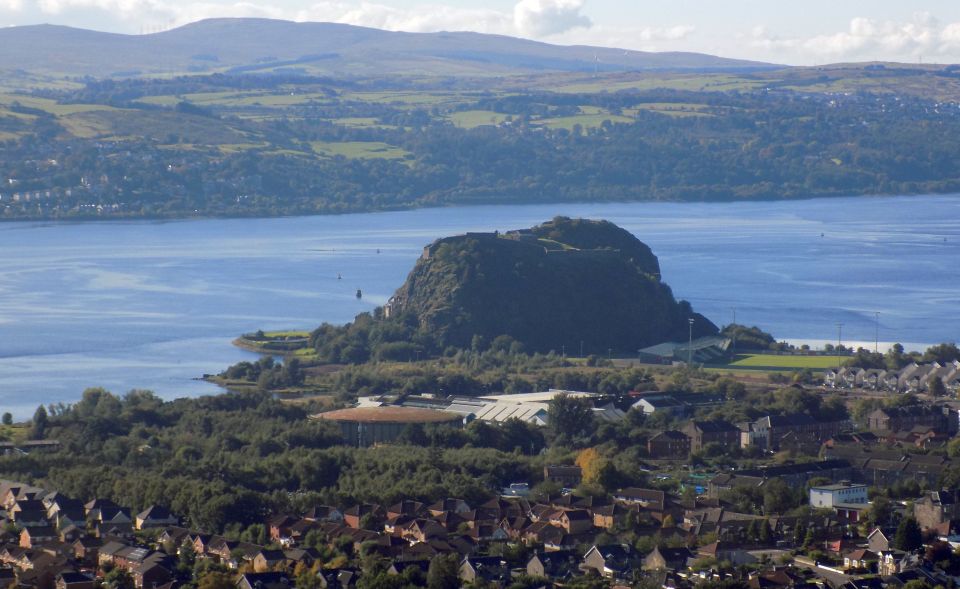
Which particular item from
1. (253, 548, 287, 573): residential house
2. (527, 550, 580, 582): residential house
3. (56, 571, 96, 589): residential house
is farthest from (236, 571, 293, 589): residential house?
(527, 550, 580, 582): residential house

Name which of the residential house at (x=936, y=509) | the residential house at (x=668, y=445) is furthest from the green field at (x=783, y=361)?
the residential house at (x=936, y=509)

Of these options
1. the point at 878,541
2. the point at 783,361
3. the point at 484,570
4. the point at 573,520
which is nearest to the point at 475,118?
the point at 783,361

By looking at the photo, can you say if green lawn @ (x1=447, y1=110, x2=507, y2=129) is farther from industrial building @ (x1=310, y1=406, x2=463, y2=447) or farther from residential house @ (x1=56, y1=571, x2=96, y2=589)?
residential house @ (x1=56, y1=571, x2=96, y2=589)

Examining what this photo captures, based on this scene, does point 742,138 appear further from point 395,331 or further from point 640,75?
point 395,331

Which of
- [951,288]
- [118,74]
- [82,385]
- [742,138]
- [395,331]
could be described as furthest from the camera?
[118,74]

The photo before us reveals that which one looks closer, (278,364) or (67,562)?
(67,562)

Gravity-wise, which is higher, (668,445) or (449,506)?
(449,506)

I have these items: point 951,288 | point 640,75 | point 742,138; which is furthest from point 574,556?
point 640,75

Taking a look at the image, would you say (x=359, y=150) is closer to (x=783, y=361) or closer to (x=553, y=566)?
(x=783, y=361)
